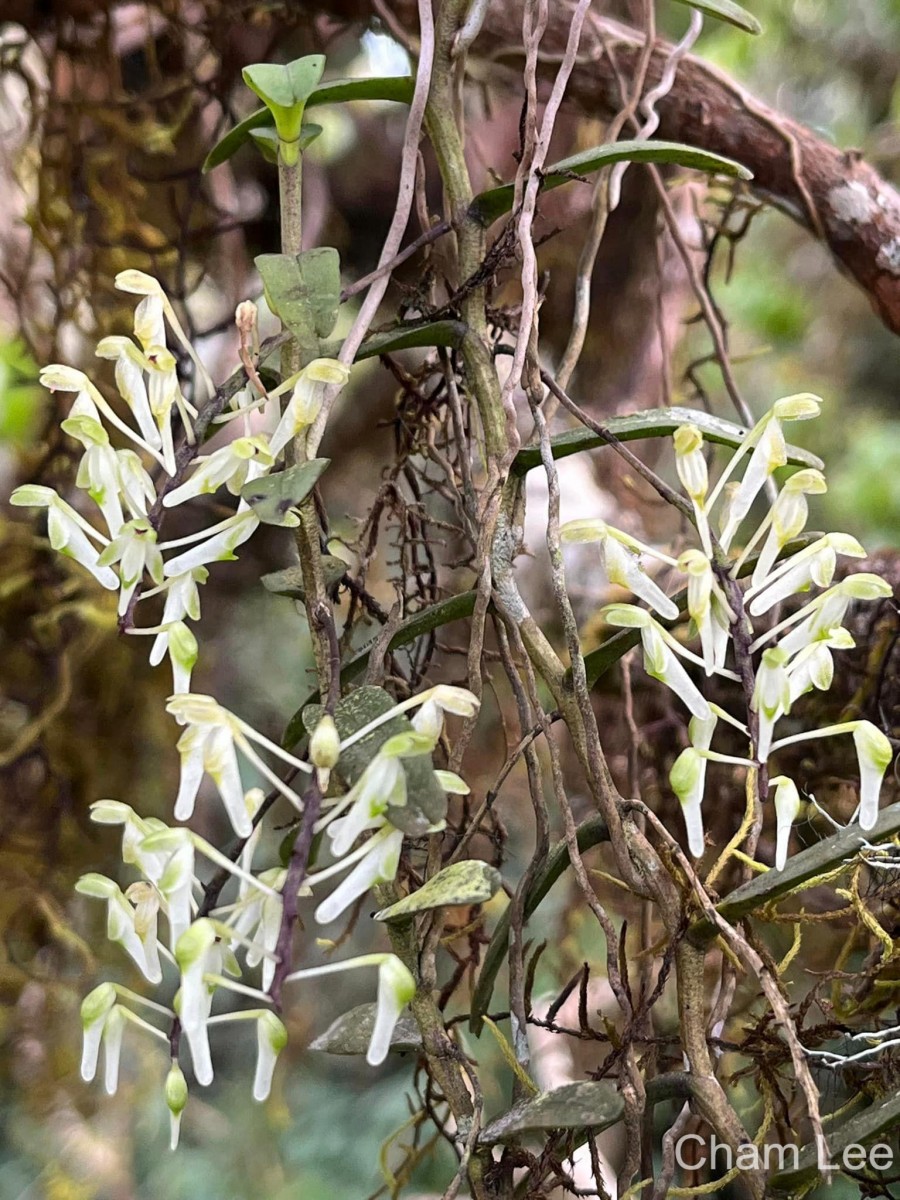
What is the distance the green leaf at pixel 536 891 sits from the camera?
458 millimetres

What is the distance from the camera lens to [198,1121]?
4.70 feet

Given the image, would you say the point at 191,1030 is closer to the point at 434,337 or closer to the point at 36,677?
the point at 434,337

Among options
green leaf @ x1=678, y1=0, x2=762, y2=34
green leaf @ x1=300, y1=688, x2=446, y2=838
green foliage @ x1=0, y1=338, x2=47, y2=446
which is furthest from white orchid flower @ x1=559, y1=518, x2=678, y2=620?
green foliage @ x1=0, y1=338, x2=47, y2=446

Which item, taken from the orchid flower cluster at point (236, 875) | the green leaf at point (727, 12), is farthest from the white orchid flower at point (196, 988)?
the green leaf at point (727, 12)

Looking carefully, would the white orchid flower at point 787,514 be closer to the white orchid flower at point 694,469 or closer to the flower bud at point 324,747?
the white orchid flower at point 694,469

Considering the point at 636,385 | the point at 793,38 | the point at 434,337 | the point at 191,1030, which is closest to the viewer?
the point at 191,1030

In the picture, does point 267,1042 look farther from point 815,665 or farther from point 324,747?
point 815,665

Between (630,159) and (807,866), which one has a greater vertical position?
(630,159)

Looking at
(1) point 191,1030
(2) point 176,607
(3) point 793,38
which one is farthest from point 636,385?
(3) point 793,38

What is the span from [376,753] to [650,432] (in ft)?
0.68

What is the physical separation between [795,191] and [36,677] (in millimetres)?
875

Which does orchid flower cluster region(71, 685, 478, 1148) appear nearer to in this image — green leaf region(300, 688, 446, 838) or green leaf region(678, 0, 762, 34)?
green leaf region(300, 688, 446, 838)

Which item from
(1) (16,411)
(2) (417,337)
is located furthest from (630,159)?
(1) (16,411)

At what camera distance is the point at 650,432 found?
18.2 inches
